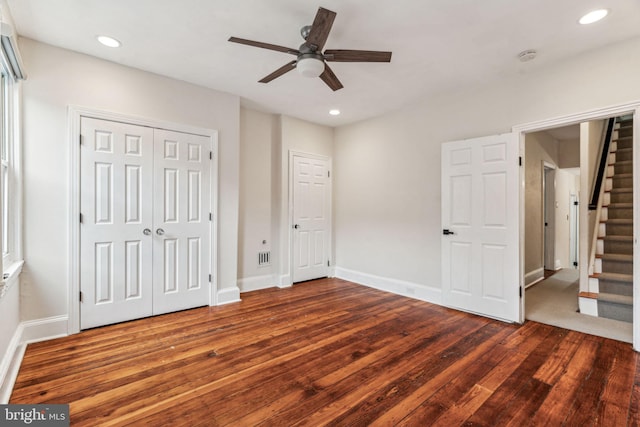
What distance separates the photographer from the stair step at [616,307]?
3.24 m

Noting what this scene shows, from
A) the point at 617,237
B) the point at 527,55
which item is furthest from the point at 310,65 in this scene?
the point at 617,237

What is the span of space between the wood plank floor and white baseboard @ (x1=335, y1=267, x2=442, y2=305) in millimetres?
620

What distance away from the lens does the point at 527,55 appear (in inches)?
113

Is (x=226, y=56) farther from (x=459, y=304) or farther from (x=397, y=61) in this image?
(x=459, y=304)

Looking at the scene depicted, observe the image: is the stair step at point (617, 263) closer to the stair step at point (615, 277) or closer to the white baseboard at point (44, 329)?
the stair step at point (615, 277)

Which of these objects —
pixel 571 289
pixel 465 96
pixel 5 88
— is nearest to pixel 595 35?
pixel 465 96

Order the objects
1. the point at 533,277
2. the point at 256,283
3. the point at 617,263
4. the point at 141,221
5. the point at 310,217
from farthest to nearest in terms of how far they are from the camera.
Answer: the point at 310,217 < the point at 533,277 < the point at 256,283 < the point at 617,263 < the point at 141,221

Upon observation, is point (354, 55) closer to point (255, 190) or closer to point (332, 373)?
point (332, 373)

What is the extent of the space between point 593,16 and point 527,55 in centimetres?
55

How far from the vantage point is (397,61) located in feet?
9.93

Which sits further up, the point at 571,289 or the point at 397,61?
the point at 397,61

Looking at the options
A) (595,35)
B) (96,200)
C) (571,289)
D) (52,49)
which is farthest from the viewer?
(571,289)

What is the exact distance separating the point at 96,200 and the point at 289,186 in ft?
8.30

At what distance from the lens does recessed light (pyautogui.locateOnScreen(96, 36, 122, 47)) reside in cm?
268
